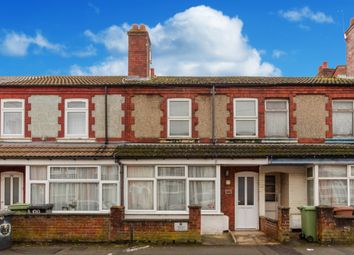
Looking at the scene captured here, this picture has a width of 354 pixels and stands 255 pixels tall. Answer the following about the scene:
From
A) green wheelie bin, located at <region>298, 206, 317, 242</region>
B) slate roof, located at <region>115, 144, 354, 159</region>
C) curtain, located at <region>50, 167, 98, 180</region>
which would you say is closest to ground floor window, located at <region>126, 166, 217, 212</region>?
slate roof, located at <region>115, 144, 354, 159</region>

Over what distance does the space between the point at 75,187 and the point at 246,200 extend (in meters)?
6.72

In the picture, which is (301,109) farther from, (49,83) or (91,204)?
(49,83)

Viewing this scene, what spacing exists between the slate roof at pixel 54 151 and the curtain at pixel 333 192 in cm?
805

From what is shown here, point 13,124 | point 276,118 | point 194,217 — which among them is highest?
point 276,118

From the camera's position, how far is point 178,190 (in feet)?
55.2

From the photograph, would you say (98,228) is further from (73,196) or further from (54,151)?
(54,151)

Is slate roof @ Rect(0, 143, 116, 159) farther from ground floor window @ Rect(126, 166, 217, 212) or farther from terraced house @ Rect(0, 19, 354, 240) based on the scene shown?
ground floor window @ Rect(126, 166, 217, 212)

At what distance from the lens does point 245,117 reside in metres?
18.1

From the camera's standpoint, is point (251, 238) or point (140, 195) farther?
point (140, 195)

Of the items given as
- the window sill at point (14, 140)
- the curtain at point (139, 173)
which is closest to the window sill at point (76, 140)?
the window sill at point (14, 140)

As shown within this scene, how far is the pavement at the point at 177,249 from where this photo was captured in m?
12.7

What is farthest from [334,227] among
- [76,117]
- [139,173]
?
[76,117]

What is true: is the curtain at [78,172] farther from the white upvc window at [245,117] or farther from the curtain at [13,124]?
the white upvc window at [245,117]

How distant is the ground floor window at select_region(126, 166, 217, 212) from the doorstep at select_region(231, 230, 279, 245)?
141 centimetres
